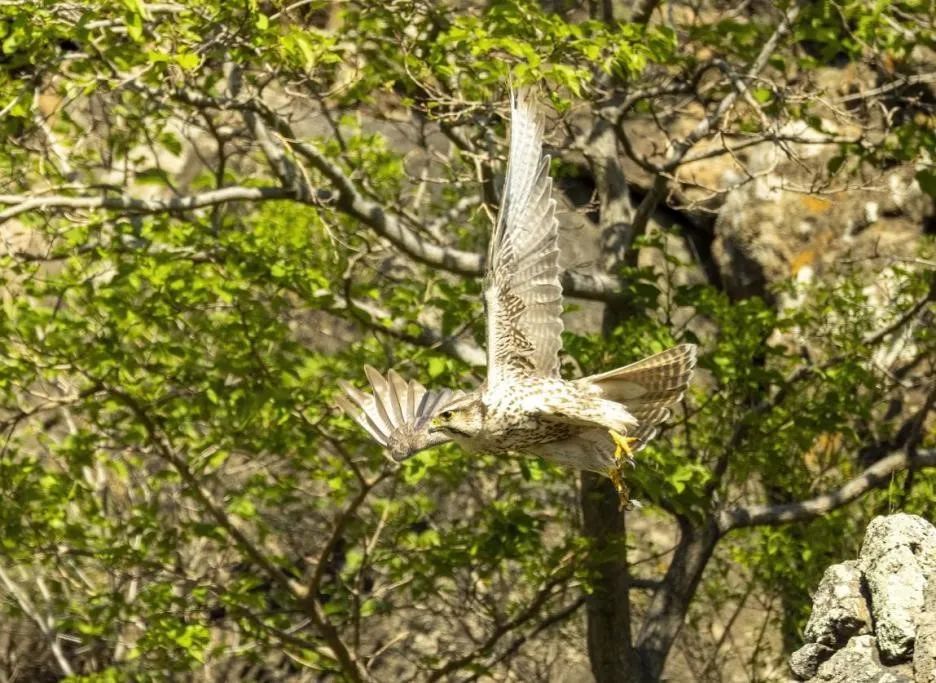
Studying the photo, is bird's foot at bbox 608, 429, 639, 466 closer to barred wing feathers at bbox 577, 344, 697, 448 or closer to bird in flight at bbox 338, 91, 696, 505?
bird in flight at bbox 338, 91, 696, 505

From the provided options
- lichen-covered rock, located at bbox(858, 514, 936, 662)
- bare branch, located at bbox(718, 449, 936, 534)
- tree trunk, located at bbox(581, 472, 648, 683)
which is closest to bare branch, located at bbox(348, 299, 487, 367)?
tree trunk, located at bbox(581, 472, 648, 683)

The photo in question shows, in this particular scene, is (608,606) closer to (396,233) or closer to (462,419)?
(396,233)

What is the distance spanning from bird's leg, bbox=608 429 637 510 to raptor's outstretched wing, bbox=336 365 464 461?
2.33 feet

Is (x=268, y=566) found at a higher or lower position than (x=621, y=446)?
higher

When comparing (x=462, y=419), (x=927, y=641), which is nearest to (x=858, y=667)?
(x=927, y=641)

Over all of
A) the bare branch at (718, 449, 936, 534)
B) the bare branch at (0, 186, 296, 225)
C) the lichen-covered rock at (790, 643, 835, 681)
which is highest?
the bare branch at (0, 186, 296, 225)

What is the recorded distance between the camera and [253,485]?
36.5 feet

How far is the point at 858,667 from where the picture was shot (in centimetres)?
607

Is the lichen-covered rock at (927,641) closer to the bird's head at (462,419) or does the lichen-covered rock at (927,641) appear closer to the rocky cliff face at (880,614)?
the rocky cliff face at (880,614)

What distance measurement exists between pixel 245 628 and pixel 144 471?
328cm

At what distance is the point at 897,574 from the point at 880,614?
0.50 feet

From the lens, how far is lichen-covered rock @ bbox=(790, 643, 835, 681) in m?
6.37

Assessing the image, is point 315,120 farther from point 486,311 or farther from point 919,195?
point 486,311

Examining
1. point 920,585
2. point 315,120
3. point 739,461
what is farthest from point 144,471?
point 920,585
